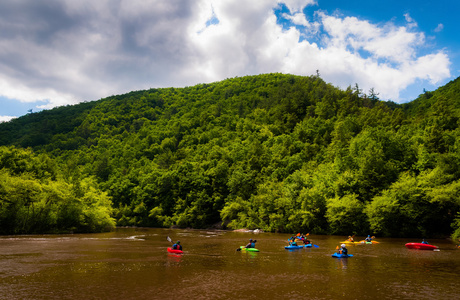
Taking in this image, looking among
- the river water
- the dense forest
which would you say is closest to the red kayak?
the river water

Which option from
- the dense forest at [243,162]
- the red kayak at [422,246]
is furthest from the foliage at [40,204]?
the red kayak at [422,246]

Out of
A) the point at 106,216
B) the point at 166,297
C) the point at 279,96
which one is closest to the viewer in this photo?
the point at 166,297

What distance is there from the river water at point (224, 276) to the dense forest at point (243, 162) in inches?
867

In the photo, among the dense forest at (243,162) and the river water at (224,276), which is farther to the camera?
Answer: the dense forest at (243,162)

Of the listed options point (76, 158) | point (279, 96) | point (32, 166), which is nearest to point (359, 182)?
point (32, 166)

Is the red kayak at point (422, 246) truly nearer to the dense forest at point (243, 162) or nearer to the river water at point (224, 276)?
the river water at point (224, 276)

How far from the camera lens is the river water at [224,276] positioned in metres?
17.0

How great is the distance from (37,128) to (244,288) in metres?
165

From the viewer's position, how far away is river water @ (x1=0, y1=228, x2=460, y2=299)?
17.0 meters

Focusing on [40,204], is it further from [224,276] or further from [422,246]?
[422,246]

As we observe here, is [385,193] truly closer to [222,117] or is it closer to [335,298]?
[335,298]

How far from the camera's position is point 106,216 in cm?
6794

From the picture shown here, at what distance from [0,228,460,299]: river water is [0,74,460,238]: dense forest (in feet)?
72.2

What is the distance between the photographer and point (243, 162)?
99.4m
